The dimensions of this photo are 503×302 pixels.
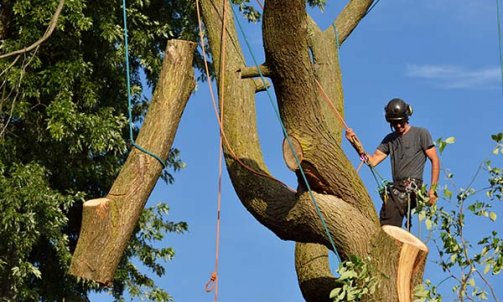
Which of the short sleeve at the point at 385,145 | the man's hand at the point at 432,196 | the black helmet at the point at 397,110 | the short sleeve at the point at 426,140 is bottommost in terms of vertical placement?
the man's hand at the point at 432,196

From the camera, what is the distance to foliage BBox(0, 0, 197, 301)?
11.2 m

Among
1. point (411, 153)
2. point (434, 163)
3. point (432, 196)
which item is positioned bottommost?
point (432, 196)

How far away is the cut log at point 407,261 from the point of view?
6.02m

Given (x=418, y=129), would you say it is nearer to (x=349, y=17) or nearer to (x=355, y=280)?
(x=355, y=280)

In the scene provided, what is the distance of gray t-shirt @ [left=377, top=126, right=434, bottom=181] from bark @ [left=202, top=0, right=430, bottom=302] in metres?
0.65

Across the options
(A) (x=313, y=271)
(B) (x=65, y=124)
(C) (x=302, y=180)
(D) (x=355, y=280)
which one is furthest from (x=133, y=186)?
(B) (x=65, y=124)

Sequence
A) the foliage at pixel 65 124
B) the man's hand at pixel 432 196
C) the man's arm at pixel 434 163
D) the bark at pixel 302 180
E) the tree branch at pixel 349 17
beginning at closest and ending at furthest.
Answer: the bark at pixel 302 180 < the man's hand at pixel 432 196 < the man's arm at pixel 434 163 < the tree branch at pixel 349 17 < the foliage at pixel 65 124

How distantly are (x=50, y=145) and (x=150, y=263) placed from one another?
2.00 meters

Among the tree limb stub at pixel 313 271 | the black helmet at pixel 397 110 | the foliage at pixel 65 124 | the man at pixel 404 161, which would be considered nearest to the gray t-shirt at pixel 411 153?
the man at pixel 404 161

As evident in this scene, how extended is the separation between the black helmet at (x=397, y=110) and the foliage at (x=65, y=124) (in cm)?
460

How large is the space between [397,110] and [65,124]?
494 centimetres

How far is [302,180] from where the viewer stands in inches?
255

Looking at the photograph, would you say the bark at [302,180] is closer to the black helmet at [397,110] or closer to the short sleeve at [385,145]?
the black helmet at [397,110]

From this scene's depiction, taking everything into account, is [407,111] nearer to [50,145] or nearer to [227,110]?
[227,110]
